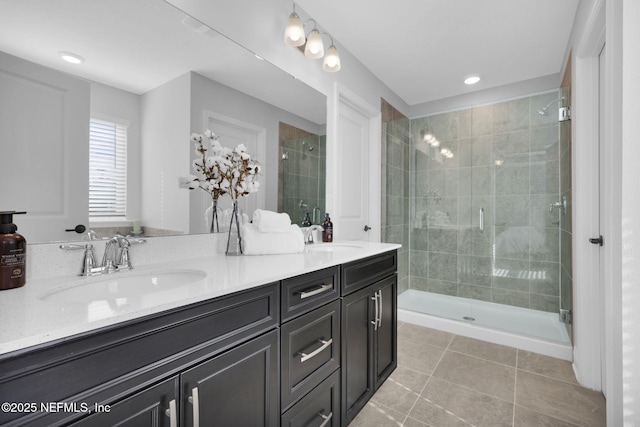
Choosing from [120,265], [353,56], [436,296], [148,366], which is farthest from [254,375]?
[436,296]

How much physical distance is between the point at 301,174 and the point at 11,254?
1.50 m

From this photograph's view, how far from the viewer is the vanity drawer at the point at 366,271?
148 centimetres

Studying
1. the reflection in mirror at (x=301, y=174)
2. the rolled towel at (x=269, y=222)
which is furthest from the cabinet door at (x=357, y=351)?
the reflection in mirror at (x=301, y=174)

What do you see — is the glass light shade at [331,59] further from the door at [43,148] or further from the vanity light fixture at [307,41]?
the door at [43,148]

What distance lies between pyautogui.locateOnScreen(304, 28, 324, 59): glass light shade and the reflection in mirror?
18.2 inches

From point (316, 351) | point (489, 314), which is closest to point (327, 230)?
point (316, 351)

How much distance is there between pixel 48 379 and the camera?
0.57 metres

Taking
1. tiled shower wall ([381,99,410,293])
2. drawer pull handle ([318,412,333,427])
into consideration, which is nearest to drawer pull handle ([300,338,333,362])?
drawer pull handle ([318,412,333,427])

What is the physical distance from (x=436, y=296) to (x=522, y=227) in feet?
3.75

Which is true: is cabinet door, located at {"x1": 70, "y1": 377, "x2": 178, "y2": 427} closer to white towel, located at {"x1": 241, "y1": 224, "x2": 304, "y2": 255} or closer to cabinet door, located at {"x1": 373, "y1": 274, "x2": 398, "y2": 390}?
white towel, located at {"x1": 241, "y1": 224, "x2": 304, "y2": 255}

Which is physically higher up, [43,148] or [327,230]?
[43,148]

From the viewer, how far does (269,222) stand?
1580 mm

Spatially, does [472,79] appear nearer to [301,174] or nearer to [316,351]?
[301,174]

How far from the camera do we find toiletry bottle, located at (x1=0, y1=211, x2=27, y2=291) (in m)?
0.83
